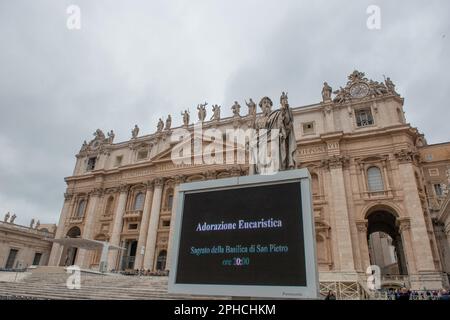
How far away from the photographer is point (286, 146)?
6727 millimetres

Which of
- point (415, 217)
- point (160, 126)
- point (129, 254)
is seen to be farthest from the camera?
point (160, 126)

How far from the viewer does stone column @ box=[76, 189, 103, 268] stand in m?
35.6

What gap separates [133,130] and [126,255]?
1729cm

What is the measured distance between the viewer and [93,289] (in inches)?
702

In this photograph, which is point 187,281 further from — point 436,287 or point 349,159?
point 349,159

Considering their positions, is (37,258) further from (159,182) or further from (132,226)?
(159,182)

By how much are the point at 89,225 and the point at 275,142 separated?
122 feet

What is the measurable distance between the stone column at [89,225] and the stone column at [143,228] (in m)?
7.67

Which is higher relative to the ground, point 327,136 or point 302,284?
point 327,136

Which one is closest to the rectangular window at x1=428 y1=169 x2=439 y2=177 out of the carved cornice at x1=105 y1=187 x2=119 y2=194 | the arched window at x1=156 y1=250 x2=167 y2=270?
the arched window at x1=156 y1=250 x2=167 y2=270

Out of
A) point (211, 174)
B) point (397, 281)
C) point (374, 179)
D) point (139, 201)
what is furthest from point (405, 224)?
point (139, 201)

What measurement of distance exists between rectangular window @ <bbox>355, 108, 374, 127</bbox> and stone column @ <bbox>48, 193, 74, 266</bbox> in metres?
38.8

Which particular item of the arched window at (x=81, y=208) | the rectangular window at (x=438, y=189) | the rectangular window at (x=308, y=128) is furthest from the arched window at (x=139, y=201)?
the rectangular window at (x=438, y=189)
